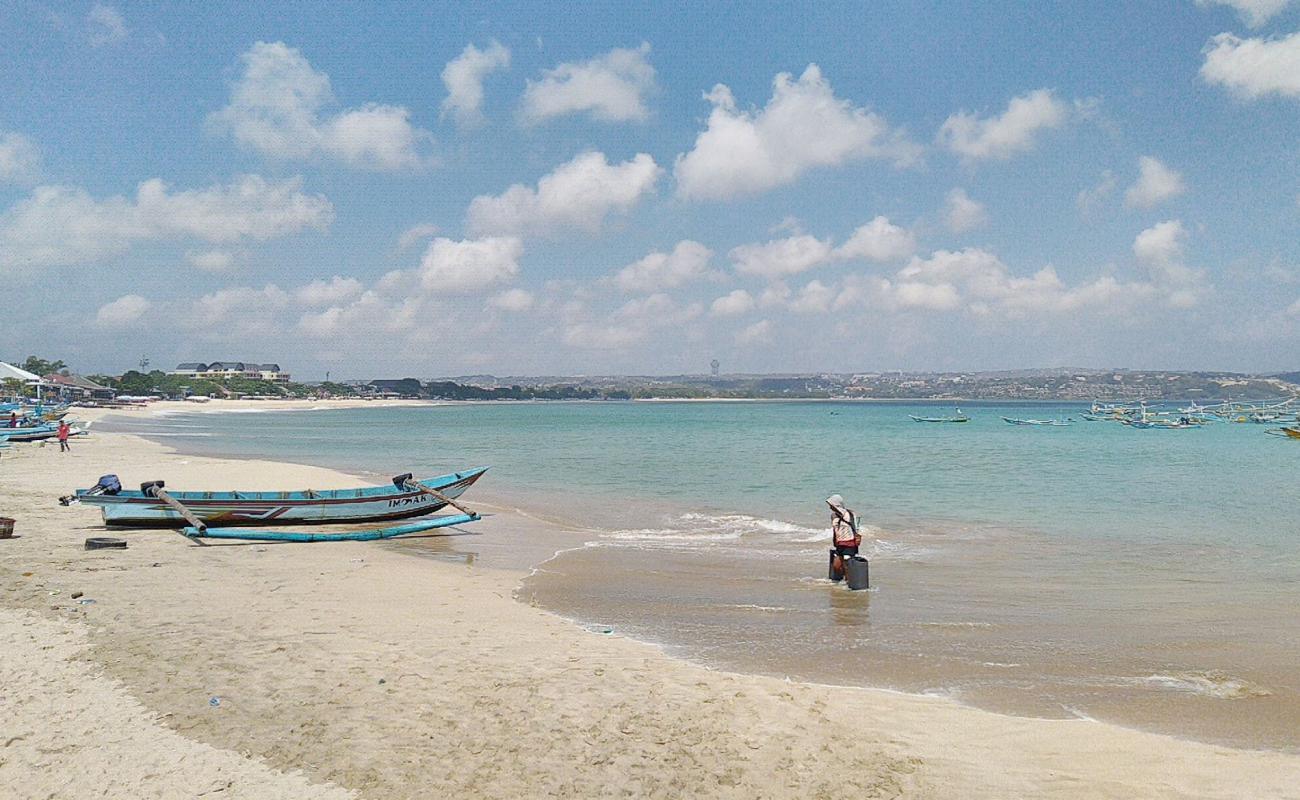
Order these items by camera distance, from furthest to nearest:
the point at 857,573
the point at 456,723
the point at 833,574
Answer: the point at 833,574 < the point at 857,573 < the point at 456,723

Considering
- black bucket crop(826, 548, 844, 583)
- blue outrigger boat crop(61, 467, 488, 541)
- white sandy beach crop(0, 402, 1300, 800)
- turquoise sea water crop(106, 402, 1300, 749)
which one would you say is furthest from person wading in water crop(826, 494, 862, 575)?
blue outrigger boat crop(61, 467, 488, 541)

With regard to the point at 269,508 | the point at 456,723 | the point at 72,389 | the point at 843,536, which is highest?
the point at 72,389

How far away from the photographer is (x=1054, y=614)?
11.7 metres

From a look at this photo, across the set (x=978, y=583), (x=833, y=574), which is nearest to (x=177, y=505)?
(x=833, y=574)

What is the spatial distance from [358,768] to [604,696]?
7.51 ft

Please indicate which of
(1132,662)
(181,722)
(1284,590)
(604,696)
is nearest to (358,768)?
(181,722)

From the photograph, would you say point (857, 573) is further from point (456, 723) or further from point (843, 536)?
point (456, 723)

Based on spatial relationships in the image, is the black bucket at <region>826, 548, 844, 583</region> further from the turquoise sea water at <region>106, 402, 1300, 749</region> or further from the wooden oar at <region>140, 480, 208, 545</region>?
the wooden oar at <region>140, 480, 208, 545</region>

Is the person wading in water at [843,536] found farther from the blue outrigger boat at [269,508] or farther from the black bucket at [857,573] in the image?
the blue outrigger boat at [269,508]

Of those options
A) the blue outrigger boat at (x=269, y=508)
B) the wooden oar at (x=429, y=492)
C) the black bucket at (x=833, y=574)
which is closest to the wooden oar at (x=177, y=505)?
the blue outrigger boat at (x=269, y=508)

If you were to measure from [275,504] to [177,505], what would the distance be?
70.0 inches

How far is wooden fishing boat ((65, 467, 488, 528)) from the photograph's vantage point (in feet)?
52.9

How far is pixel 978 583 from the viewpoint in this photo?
13.6 metres

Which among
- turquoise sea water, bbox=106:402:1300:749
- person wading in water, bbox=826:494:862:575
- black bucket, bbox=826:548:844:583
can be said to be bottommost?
turquoise sea water, bbox=106:402:1300:749
